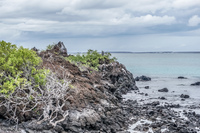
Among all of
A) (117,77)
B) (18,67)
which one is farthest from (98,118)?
(117,77)

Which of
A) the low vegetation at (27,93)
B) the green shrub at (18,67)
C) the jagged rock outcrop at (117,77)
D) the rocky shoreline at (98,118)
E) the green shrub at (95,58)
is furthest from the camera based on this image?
the green shrub at (95,58)

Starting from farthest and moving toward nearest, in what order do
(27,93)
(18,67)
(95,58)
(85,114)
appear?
(95,58)
(18,67)
(85,114)
(27,93)

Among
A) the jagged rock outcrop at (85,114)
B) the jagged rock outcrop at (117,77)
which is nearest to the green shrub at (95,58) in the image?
the jagged rock outcrop at (117,77)

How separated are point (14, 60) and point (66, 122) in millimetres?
5241

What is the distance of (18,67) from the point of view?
1812cm

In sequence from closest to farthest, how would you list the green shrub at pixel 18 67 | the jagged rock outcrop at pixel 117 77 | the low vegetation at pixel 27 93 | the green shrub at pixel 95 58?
the low vegetation at pixel 27 93 < the green shrub at pixel 18 67 < the jagged rock outcrop at pixel 117 77 < the green shrub at pixel 95 58

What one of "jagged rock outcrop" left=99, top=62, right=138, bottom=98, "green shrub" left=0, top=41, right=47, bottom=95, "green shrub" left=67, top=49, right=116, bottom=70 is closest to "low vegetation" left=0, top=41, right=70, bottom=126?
"green shrub" left=0, top=41, right=47, bottom=95

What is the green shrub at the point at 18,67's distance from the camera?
54.6 ft

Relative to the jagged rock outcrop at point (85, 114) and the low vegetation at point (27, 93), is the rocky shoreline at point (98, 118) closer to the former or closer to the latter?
the jagged rock outcrop at point (85, 114)

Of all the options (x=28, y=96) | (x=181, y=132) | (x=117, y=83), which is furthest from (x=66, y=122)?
(x=117, y=83)

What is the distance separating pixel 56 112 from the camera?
15.3 meters

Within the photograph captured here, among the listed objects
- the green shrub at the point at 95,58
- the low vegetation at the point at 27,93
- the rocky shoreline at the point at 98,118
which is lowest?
the rocky shoreline at the point at 98,118

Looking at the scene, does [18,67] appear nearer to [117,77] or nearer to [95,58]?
[117,77]

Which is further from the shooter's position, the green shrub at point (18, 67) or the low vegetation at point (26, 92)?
the green shrub at point (18, 67)
